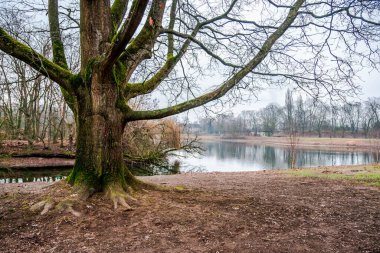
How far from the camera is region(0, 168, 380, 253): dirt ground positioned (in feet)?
11.1

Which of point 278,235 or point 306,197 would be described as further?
point 306,197

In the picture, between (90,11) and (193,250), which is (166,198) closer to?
(193,250)

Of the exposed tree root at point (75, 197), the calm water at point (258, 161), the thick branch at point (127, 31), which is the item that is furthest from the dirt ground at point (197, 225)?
the calm water at point (258, 161)

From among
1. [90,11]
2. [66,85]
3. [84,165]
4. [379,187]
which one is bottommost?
[379,187]

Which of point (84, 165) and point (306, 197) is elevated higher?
point (84, 165)

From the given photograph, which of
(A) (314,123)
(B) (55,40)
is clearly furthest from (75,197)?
(A) (314,123)

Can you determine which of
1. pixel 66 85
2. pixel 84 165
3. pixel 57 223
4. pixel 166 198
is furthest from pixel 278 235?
pixel 66 85

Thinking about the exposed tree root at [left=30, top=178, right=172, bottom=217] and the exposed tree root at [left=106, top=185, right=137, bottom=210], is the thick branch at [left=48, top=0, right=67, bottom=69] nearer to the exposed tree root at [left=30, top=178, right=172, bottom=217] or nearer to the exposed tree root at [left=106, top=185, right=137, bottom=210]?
the exposed tree root at [left=30, top=178, right=172, bottom=217]

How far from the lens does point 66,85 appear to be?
17.3 ft

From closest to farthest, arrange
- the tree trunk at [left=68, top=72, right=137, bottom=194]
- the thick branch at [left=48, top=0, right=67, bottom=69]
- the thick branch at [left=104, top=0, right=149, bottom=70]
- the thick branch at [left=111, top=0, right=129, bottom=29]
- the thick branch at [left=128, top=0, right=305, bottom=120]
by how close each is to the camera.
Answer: the thick branch at [left=104, top=0, right=149, bottom=70]
the tree trunk at [left=68, top=72, right=137, bottom=194]
the thick branch at [left=128, top=0, right=305, bottom=120]
the thick branch at [left=111, top=0, right=129, bottom=29]
the thick branch at [left=48, top=0, right=67, bottom=69]

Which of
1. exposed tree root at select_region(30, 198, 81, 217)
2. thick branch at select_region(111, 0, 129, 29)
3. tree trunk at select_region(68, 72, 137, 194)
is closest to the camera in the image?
exposed tree root at select_region(30, 198, 81, 217)

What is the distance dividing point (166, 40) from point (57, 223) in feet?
15.1

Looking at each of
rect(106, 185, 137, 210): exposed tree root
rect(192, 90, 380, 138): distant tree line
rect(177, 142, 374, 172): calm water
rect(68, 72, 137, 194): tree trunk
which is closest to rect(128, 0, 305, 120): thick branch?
rect(68, 72, 137, 194): tree trunk

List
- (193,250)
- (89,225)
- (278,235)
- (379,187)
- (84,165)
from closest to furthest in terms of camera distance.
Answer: (193,250) → (278,235) → (89,225) → (84,165) → (379,187)
